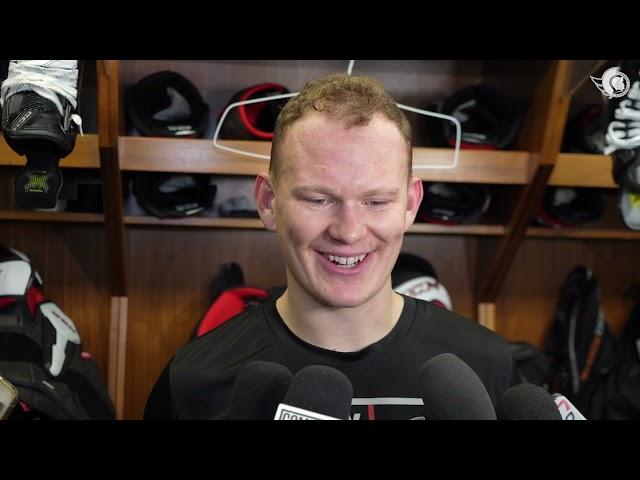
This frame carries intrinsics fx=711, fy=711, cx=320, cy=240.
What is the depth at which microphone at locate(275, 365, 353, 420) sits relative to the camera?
15.1 inches

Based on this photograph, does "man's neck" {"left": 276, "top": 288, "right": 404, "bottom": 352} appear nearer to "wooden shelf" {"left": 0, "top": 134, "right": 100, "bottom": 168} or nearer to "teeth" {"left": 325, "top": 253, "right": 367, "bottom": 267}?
"teeth" {"left": 325, "top": 253, "right": 367, "bottom": 267}

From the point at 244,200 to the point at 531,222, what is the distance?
57 centimetres

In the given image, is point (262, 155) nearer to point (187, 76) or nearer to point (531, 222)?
point (187, 76)

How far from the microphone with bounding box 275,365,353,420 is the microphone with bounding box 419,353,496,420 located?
0.05 metres

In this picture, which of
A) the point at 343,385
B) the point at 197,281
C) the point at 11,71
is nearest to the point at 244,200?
the point at 197,281

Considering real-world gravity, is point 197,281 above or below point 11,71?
below

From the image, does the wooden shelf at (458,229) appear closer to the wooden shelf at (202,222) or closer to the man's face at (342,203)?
the wooden shelf at (202,222)

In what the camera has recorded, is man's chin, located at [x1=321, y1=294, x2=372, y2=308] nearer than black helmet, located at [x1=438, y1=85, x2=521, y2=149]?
Yes

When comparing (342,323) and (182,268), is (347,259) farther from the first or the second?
(182,268)

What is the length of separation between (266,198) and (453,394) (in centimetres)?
31

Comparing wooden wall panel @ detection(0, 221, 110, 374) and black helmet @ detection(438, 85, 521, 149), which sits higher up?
black helmet @ detection(438, 85, 521, 149)

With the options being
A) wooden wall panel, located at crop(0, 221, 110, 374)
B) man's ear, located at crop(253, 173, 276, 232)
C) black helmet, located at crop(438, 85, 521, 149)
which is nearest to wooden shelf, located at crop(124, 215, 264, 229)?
wooden wall panel, located at crop(0, 221, 110, 374)
